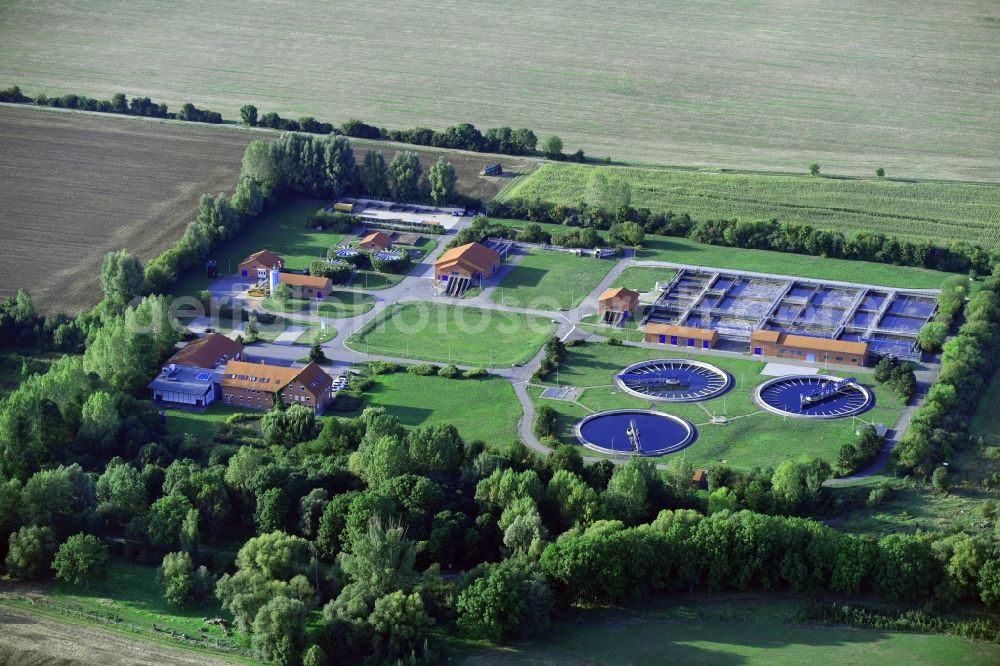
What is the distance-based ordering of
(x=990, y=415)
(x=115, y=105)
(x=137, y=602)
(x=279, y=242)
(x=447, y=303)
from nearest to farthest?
(x=137, y=602) < (x=990, y=415) < (x=447, y=303) < (x=279, y=242) < (x=115, y=105)

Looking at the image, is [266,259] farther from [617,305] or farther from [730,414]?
[730,414]

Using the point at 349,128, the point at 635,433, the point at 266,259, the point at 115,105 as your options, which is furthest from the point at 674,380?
the point at 115,105

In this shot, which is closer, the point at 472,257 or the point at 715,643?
the point at 715,643

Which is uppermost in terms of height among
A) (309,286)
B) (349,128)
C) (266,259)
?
(349,128)

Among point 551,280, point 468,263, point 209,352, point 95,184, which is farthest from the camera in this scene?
point 95,184

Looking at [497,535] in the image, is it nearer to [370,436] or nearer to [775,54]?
[370,436]

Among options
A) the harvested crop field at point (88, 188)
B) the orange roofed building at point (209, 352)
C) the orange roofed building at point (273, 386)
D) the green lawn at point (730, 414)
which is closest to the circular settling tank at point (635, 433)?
the green lawn at point (730, 414)
